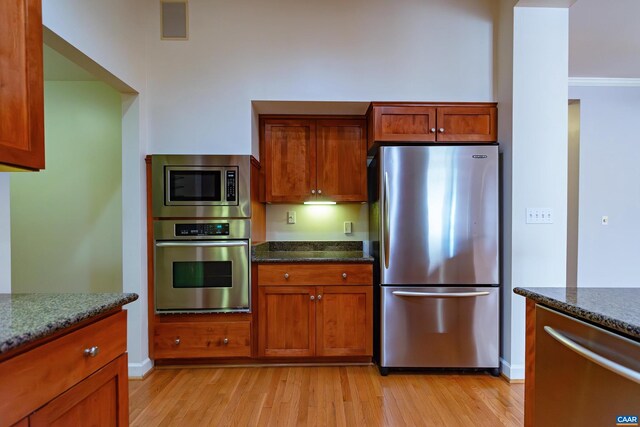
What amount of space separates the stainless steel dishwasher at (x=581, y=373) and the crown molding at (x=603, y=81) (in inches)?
136

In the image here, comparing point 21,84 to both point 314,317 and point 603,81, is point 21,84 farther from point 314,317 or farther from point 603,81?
point 603,81

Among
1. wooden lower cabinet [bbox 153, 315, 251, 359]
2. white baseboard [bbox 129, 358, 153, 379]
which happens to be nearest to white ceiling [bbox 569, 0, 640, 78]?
wooden lower cabinet [bbox 153, 315, 251, 359]

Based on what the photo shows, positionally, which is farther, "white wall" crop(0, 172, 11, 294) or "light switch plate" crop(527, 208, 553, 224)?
"light switch plate" crop(527, 208, 553, 224)

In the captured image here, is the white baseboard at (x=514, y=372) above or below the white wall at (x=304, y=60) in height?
below

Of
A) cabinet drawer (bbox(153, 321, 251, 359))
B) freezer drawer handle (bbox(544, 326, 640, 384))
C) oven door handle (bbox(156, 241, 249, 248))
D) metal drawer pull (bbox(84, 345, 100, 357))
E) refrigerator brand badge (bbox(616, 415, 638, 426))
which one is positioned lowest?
cabinet drawer (bbox(153, 321, 251, 359))

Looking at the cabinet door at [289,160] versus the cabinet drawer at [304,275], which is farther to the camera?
the cabinet door at [289,160]

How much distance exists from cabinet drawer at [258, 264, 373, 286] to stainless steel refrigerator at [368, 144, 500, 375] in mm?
328

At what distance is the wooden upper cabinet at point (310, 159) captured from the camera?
2619 millimetres

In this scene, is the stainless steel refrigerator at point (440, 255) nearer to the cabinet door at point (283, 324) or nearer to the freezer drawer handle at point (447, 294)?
the freezer drawer handle at point (447, 294)

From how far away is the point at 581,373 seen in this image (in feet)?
2.97

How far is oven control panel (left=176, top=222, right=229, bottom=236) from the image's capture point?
2.23 meters

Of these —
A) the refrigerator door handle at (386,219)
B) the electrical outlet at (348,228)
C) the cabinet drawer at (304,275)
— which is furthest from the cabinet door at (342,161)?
the cabinet drawer at (304,275)

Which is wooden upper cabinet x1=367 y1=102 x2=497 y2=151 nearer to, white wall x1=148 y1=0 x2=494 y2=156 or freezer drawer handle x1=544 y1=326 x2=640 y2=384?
white wall x1=148 y1=0 x2=494 y2=156

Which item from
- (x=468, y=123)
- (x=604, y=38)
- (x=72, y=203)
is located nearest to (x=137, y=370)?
(x=72, y=203)
